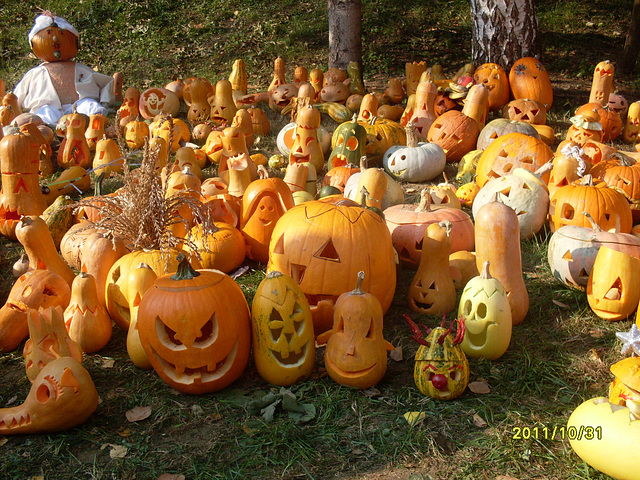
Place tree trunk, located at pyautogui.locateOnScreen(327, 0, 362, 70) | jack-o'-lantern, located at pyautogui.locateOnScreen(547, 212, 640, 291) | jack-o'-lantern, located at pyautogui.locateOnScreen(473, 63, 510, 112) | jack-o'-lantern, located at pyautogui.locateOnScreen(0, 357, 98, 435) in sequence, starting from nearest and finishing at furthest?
jack-o'-lantern, located at pyautogui.locateOnScreen(0, 357, 98, 435) < jack-o'-lantern, located at pyautogui.locateOnScreen(547, 212, 640, 291) < jack-o'-lantern, located at pyautogui.locateOnScreen(473, 63, 510, 112) < tree trunk, located at pyautogui.locateOnScreen(327, 0, 362, 70)

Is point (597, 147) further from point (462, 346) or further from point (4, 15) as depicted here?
point (4, 15)

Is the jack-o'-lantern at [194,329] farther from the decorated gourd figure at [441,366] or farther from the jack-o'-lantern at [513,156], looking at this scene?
the jack-o'-lantern at [513,156]

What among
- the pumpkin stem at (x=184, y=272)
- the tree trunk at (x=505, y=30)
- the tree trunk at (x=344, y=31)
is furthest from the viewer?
the tree trunk at (x=344, y=31)

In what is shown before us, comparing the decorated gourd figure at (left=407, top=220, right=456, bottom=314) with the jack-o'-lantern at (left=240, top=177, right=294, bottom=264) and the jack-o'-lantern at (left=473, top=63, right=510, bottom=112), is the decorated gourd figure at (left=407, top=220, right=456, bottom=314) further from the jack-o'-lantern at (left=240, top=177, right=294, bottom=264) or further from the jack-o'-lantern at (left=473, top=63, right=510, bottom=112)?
the jack-o'-lantern at (left=473, top=63, right=510, bottom=112)

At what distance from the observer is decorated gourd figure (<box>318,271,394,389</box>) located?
9.96ft

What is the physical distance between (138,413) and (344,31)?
694 centimetres

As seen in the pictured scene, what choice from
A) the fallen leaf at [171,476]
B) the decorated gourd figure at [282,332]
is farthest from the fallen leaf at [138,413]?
the decorated gourd figure at [282,332]

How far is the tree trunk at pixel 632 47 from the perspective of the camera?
29.2 ft

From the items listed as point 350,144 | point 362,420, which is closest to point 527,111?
point 350,144

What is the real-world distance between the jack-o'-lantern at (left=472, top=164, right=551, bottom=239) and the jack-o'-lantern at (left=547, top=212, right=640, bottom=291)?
521mm

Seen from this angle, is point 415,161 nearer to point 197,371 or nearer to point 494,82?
point 494,82

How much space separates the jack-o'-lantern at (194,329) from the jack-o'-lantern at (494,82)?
5.52 meters

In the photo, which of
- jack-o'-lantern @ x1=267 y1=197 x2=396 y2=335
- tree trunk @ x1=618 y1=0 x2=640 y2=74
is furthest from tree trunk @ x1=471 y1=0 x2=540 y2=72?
jack-o'-lantern @ x1=267 y1=197 x2=396 y2=335

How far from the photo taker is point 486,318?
10.7ft
